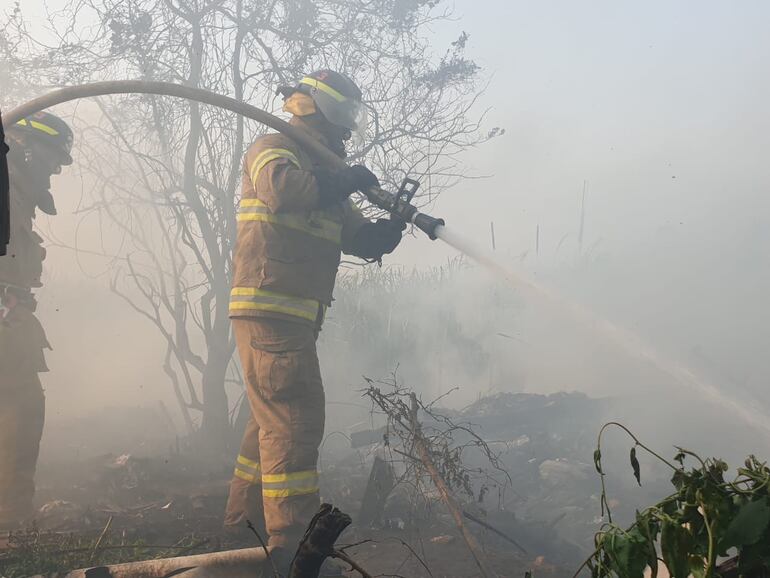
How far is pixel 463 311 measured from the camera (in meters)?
9.42

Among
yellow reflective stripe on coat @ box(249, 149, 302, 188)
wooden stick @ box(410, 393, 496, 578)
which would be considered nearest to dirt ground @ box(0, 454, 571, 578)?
wooden stick @ box(410, 393, 496, 578)

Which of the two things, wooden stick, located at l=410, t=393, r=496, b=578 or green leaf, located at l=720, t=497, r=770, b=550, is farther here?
wooden stick, located at l=410, t=393, r=496, b=578

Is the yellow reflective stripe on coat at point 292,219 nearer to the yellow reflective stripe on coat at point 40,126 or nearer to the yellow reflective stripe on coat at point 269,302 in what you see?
the yellow reflective stripe on coat at point 269,302

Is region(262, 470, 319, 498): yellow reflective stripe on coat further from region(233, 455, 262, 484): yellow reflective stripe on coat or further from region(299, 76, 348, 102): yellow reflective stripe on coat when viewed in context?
region(299, 76, 348, 102): yellow reflective stripe on coat

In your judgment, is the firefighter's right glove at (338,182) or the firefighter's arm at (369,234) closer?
the firefighter's right glove at (338,182)

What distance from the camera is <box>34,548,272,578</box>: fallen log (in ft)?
8.29

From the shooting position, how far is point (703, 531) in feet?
3.18

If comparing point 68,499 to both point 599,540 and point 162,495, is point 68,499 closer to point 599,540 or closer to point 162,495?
point 162,495

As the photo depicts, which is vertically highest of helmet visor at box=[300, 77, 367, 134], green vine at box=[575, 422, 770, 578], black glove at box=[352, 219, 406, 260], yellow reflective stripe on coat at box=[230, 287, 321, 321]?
helmet visor at box=[300, 77, 367, 134]

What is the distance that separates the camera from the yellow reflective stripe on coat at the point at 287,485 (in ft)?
11.0

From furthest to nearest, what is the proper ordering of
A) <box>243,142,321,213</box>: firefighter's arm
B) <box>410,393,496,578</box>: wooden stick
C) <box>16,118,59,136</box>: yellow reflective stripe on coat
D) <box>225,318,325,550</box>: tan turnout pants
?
<box>16,118,59,136</box>: yellow reflective stripe on coat
<box>243,142,321,213</box>: firefighter's arm
<box>225,318,325,550</box>: tan turnout pants
<box>410,393,496,578</box>: wooden stick

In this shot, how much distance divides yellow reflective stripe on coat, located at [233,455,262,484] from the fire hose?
163cm

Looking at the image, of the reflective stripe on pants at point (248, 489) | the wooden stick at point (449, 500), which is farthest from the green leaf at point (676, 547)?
the reflective stripe on pants at point (248, 489)

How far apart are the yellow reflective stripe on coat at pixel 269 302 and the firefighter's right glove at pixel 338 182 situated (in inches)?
21.2
